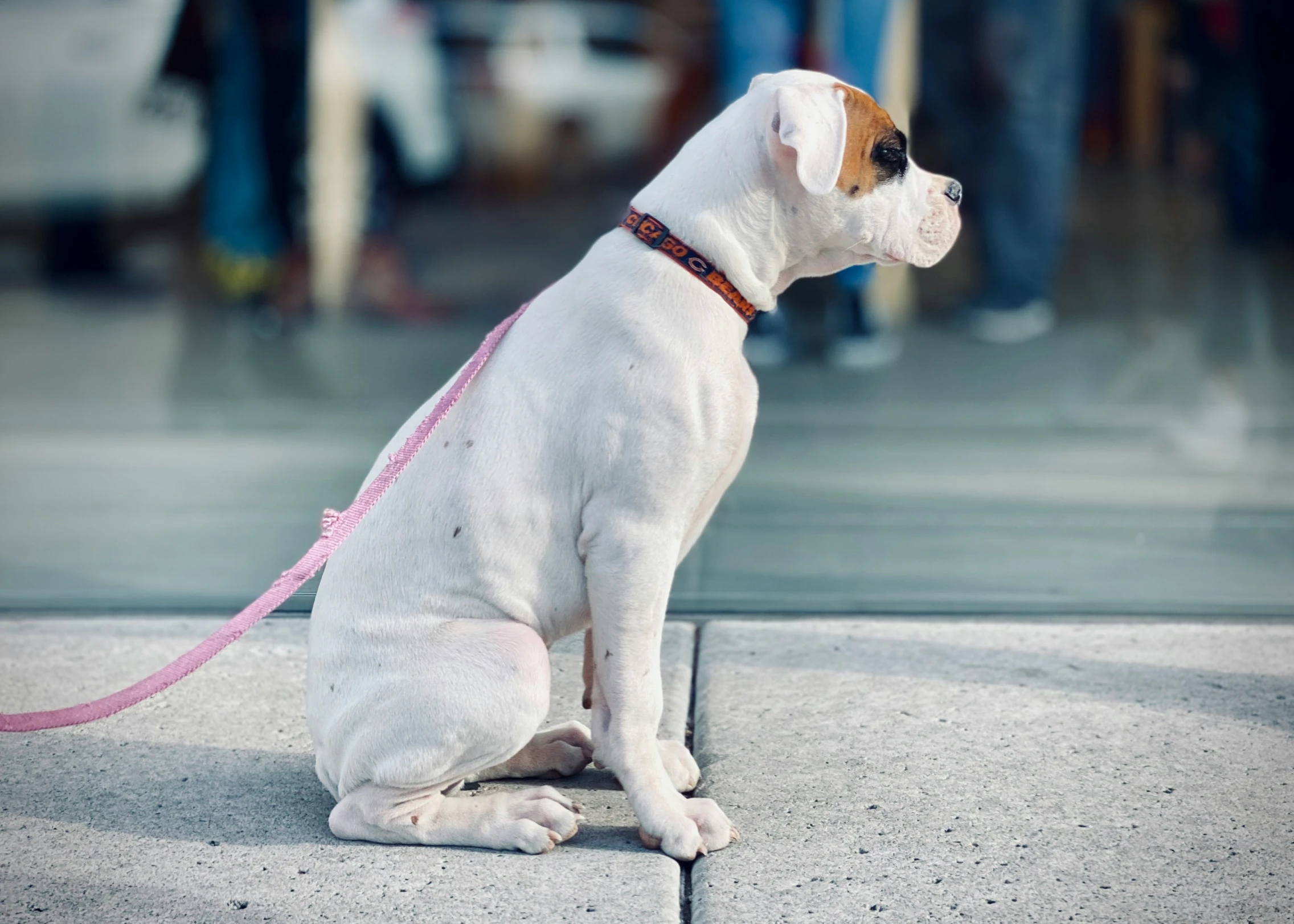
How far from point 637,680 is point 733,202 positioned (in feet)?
2.57

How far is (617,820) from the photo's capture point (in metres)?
2.37

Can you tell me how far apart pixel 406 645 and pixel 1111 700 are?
1.48 meters

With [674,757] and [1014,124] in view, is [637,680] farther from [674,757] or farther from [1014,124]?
[1014,124]

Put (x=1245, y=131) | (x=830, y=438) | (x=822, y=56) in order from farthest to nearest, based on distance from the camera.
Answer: (x=1245, y=131) → (x=822, y=56) → (x=830, y=438)

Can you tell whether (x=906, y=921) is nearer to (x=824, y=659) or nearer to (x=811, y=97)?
(x=824, y=659)

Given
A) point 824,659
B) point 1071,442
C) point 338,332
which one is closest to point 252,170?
point 338,332

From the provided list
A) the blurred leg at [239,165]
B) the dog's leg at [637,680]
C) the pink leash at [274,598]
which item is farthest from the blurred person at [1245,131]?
the pink leash at [274,598]

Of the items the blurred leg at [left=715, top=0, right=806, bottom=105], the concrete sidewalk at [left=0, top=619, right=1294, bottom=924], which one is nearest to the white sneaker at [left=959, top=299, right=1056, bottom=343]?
the blurred leg at [left=715, top=0, right=806, bottom=105]

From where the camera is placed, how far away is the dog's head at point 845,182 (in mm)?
2158

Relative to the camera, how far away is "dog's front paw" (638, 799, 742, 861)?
221cm

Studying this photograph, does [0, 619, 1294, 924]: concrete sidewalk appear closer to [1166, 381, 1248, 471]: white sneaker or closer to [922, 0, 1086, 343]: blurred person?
A: [1166, 381, 1248, 471]: white sneaker

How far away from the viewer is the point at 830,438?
16.1 ft

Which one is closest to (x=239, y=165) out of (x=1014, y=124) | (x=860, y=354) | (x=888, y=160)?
(x=860, y=354)

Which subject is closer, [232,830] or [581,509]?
[581,509]
